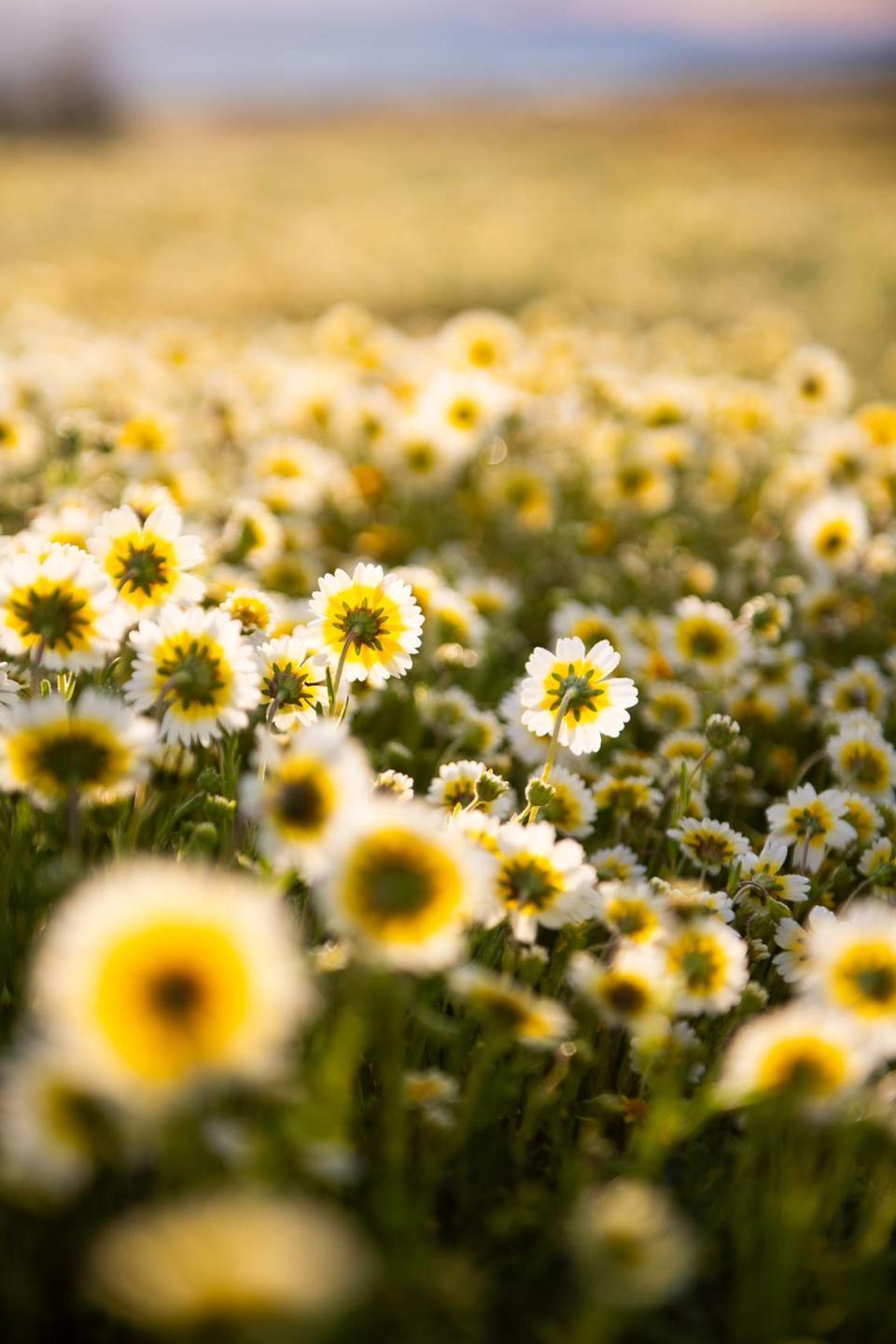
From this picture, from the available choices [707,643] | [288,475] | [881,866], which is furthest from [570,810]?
[288,475]

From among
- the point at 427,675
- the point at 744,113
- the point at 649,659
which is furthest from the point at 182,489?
the point at 744,113

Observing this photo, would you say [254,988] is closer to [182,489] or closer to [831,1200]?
[831,1200]

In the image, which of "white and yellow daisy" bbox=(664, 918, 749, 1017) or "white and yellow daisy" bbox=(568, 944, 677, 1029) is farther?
"white and yellow daisy" bbox=(664, 918, 749, 1017)

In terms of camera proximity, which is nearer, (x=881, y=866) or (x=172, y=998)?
(x=172, y=998)

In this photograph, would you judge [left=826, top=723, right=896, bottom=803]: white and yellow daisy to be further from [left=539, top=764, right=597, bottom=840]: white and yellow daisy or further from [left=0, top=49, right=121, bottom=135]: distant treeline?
[left=0, top=49, right=121, bottom=135]: distant treeline

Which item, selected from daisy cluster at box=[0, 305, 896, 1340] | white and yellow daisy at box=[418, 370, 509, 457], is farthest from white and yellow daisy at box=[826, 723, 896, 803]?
white and yellow daisy at box=[418, 370, 509, 457]

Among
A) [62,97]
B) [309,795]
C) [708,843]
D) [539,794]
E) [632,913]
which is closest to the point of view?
[309,795]

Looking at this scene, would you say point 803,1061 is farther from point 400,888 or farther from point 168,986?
point 168,986

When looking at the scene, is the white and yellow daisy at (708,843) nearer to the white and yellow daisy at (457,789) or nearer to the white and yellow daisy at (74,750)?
the white and yellow daisy at (457,789)
